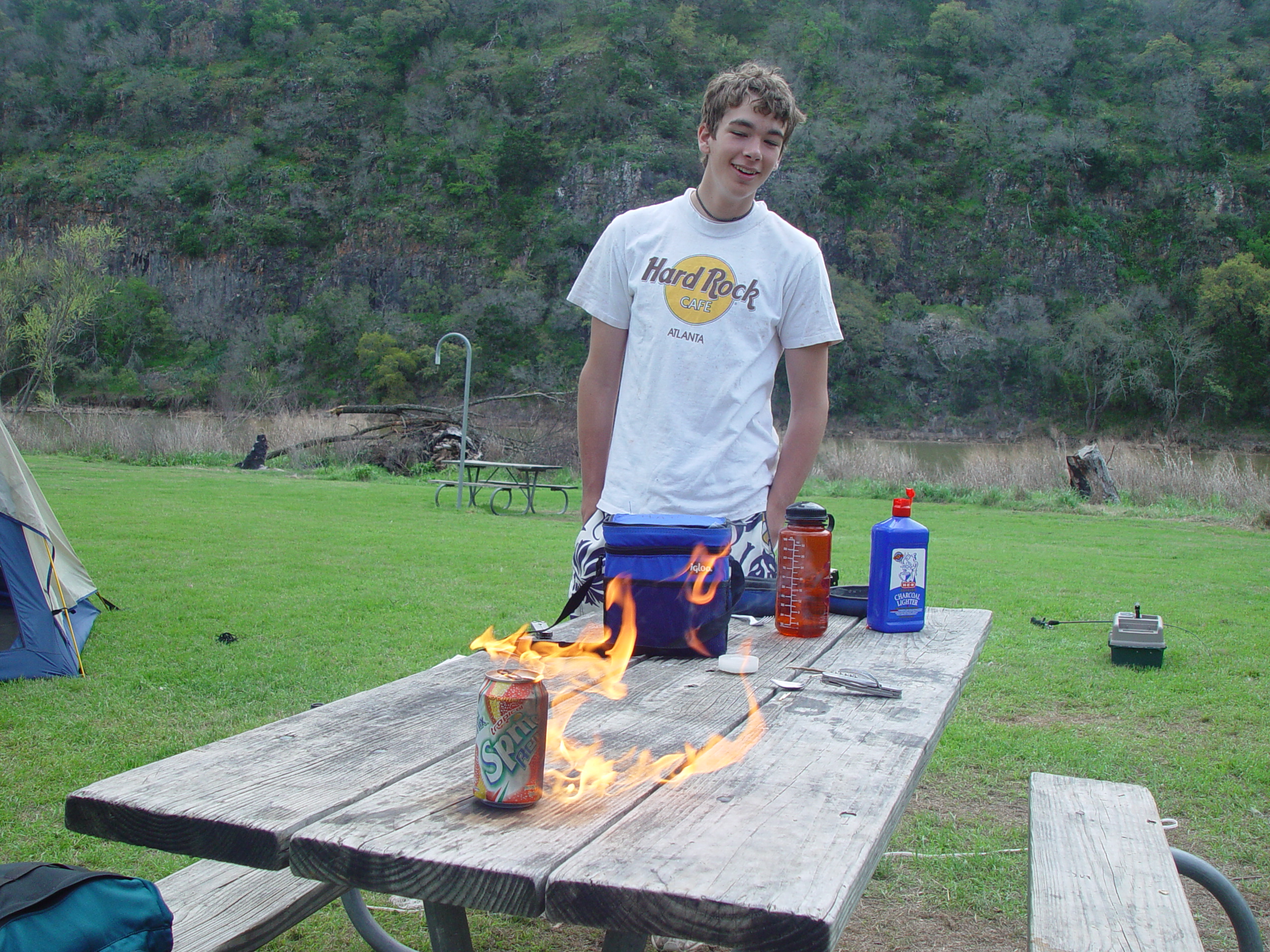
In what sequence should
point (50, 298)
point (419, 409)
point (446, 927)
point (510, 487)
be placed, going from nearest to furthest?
point (446, 927) → point (510, 487) → point (419, 409) → point (50, 298)

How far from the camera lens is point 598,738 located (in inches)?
58.4

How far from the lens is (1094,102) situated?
6456cm

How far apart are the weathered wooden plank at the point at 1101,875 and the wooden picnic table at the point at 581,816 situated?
0.42 meters

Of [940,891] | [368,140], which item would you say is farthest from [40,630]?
[368,140]

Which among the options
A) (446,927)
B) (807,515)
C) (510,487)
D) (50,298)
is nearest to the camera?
(446,927)

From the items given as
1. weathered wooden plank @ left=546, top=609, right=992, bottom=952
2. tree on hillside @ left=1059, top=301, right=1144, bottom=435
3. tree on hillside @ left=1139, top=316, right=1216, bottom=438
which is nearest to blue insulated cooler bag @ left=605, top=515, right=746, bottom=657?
weathered wooden plank @ left=546, top=609, right=992, bottom=952

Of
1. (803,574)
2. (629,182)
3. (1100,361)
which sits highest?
(629,182)

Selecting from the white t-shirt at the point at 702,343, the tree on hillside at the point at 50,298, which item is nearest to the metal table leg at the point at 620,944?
the white t-shirt at the point at 702,343

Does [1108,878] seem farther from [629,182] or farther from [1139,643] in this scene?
[629,182]

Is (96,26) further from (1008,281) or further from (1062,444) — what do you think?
(1062,444)

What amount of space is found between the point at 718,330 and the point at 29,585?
4040mm

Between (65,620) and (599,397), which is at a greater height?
Answer: (599,397)

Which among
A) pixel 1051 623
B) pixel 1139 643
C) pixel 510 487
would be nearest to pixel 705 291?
pixel 1139 643

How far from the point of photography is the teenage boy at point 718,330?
233 centimetres
